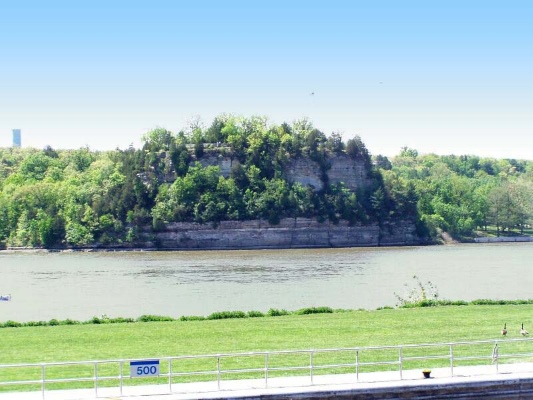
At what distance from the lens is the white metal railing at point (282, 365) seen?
942 inches

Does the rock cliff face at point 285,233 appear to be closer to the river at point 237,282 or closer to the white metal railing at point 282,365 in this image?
the river at point 237,282

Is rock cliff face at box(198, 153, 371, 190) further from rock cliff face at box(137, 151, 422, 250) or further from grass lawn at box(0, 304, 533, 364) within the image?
grass lawn at box(0, 304, 533, 364)

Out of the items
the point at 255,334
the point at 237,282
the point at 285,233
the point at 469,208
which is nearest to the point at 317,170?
the point at 285,233

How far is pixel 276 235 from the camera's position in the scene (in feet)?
472

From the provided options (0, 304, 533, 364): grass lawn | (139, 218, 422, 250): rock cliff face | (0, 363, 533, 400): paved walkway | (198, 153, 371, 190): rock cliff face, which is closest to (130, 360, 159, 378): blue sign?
(0, 363, 533, 400): paved walkway

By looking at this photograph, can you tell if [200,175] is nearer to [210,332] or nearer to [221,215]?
[221,215]

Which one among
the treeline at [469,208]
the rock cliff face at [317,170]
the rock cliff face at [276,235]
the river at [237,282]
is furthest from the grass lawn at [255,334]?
the rock cliff face at [317,170]

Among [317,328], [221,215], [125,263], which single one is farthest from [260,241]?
[317,328]

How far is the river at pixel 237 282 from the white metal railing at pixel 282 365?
2395cm

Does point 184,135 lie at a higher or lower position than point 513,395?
higher

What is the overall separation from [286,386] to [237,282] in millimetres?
50503

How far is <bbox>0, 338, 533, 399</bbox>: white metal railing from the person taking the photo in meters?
23.9

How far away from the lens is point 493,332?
1329 inches

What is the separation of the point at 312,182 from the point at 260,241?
18912mm
